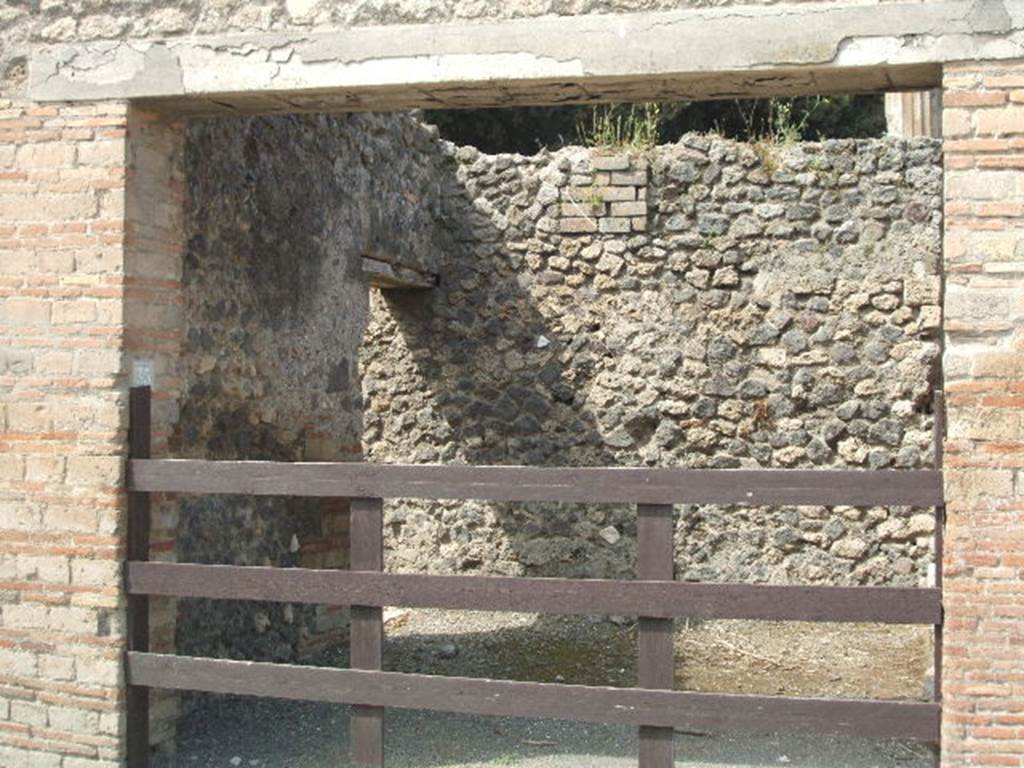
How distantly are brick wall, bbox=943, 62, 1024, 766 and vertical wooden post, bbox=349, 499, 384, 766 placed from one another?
6.47ft

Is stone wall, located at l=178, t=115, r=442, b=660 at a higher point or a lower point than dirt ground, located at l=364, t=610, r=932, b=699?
higher

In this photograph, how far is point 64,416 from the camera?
451cm

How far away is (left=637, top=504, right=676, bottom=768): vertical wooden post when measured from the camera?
13.1 feet

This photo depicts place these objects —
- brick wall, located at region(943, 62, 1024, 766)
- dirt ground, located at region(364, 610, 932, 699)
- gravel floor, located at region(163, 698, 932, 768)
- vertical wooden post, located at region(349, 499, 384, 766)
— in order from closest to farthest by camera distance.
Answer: brick wall, located at region(943, 62, 1024, 766), vertical wooden post, located at region(349, 499, 384, 766), gravel floor, located at region(163, 698, 932, 768), dirt ground, located at region(364, 610, 932, 699)

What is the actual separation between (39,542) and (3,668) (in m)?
0.53

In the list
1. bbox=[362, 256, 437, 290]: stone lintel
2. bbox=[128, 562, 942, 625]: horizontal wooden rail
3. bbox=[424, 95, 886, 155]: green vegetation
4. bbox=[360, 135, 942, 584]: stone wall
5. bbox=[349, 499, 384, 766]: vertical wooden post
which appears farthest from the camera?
bbox=[424, 95, 886, 155]: green vegetation

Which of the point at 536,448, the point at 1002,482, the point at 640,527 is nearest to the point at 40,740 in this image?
the point at 640,527

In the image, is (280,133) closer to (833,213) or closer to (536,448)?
(536,448)

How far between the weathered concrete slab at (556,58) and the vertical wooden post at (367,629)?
1.57 m

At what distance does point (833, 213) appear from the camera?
25.8ft

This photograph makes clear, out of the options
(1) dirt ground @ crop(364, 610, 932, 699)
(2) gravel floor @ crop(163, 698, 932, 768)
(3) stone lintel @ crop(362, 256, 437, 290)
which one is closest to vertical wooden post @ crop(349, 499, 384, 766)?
(2) gravel floor @ crop(163, 698, 932, 768)

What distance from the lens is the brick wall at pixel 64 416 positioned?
14.6ft

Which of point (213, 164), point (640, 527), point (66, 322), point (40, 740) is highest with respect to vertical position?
point (213, 164)

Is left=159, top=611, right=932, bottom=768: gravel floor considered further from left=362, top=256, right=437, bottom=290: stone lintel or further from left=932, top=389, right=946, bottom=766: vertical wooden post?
left=362, top=256, right=437, bottom=290: stone lintel
